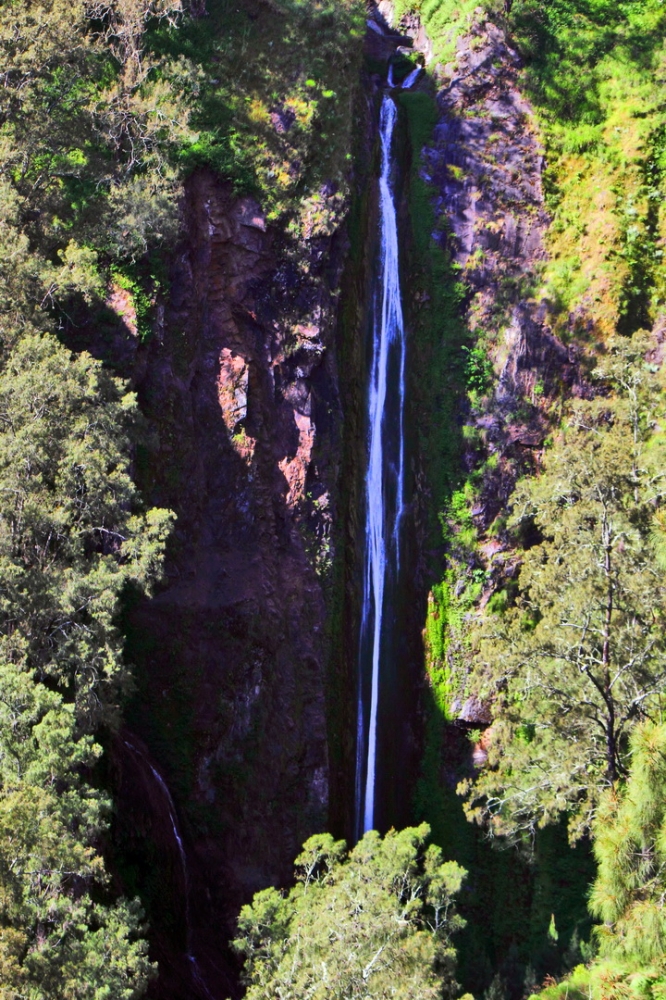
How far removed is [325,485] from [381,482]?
2411mm

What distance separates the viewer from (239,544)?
24828 mm

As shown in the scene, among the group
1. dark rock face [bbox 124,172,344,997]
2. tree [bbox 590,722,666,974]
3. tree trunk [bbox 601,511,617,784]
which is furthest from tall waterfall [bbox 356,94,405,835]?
tree [bbox 590,722,666,974]

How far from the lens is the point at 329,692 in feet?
81.3

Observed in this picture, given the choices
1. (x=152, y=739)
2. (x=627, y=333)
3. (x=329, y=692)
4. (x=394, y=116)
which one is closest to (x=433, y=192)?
(x=394, y=116)

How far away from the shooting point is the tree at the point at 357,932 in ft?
44.0

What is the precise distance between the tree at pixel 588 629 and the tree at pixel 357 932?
3103 millimetres

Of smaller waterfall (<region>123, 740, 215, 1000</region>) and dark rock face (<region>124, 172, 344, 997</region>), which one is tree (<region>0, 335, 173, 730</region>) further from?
dark rock face (<region>124, 172, 344, 997</region>)

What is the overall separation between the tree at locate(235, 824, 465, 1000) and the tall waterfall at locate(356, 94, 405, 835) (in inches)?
326

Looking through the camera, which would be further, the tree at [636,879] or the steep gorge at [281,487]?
the steep gorge at [281,487]

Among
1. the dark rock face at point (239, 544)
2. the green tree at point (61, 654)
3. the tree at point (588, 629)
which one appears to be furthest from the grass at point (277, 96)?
Answer: the tree at point (588, 629)

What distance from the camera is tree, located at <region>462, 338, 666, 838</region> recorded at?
55.8ft

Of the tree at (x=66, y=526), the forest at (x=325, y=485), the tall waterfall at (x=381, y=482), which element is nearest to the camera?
the tree at (x=66, y=526)

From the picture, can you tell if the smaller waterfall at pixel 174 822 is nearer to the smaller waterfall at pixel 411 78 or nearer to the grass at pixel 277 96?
the grass at pixel 277 96

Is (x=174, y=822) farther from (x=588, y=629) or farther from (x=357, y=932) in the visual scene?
(x=588, y=629)
